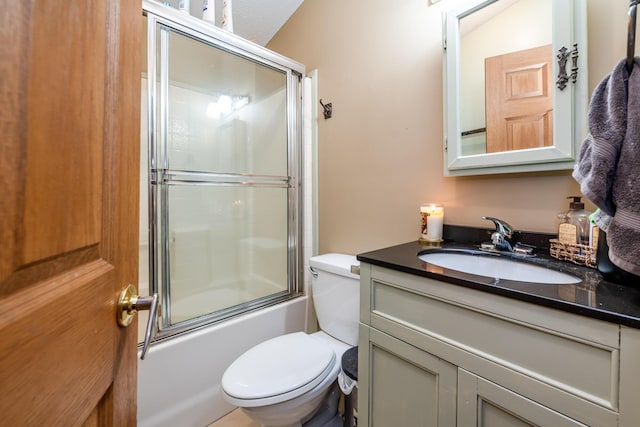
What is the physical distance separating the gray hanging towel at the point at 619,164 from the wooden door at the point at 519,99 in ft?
1.19

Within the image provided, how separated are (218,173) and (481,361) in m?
1.56

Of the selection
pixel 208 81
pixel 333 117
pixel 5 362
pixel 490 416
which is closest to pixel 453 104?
pixel 333 117

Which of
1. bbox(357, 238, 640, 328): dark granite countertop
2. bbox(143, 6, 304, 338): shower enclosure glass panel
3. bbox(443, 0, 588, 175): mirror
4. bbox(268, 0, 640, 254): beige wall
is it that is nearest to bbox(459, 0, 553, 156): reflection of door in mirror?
bbox(443, 0, 588, 175): mirror

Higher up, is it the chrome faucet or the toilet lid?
the chrome faucet

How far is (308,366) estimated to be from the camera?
114cm

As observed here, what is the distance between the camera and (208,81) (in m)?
1.74

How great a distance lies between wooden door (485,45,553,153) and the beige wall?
0.38ft

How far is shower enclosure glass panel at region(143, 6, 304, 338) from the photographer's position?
4.47 feet

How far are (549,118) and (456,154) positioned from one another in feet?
0.99

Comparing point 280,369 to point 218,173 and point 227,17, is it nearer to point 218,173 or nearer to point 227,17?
point 218,173

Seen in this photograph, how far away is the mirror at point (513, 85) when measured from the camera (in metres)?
0.86

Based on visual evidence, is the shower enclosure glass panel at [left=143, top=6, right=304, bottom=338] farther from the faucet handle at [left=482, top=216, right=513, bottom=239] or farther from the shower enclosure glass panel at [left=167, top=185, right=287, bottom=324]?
the faucet handle at [left=482, top=216, right=513, bottom=239]

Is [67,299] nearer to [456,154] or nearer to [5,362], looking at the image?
[5,362]

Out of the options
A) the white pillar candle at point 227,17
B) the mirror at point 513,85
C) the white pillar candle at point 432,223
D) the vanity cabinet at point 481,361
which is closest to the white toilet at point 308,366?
the vanity cabinet at point 481,361
